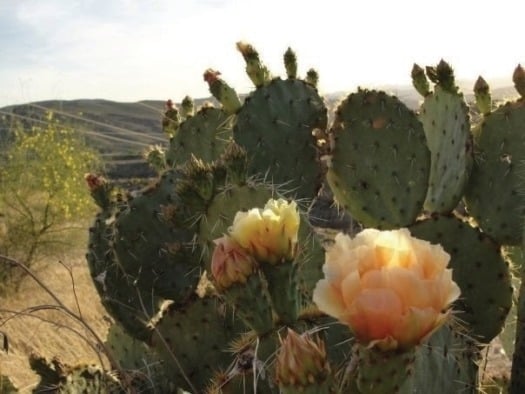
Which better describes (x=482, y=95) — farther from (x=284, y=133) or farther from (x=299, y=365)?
(x=299, y=365)

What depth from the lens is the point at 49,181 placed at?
1352 centimetres

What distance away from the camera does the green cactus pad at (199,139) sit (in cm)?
288

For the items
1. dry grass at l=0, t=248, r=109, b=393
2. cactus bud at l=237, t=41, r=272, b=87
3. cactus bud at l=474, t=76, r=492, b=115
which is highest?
cactus bud at l=237, t=41, r=272, b=87

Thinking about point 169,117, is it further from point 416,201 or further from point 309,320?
point 309,320

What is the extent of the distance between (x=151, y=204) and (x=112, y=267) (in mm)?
256

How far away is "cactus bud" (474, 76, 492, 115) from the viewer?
248 cm

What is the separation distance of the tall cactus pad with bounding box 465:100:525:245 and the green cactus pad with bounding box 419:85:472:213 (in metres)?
0.11

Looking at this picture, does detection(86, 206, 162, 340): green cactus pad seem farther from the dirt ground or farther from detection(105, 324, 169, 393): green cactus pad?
the dirt ground

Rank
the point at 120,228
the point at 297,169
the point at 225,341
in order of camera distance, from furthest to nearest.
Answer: the point at 297,169 < the point at 120,228 < the point at 225,341

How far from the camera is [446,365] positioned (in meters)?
1.51

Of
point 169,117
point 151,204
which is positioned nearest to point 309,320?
point 151,204

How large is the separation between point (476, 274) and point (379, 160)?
49cm

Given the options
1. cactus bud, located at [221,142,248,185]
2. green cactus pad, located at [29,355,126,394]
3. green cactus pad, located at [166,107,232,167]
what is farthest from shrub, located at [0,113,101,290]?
cactus bud, located at [221,142,248,185]

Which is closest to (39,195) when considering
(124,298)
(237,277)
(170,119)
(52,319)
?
(52,319)
